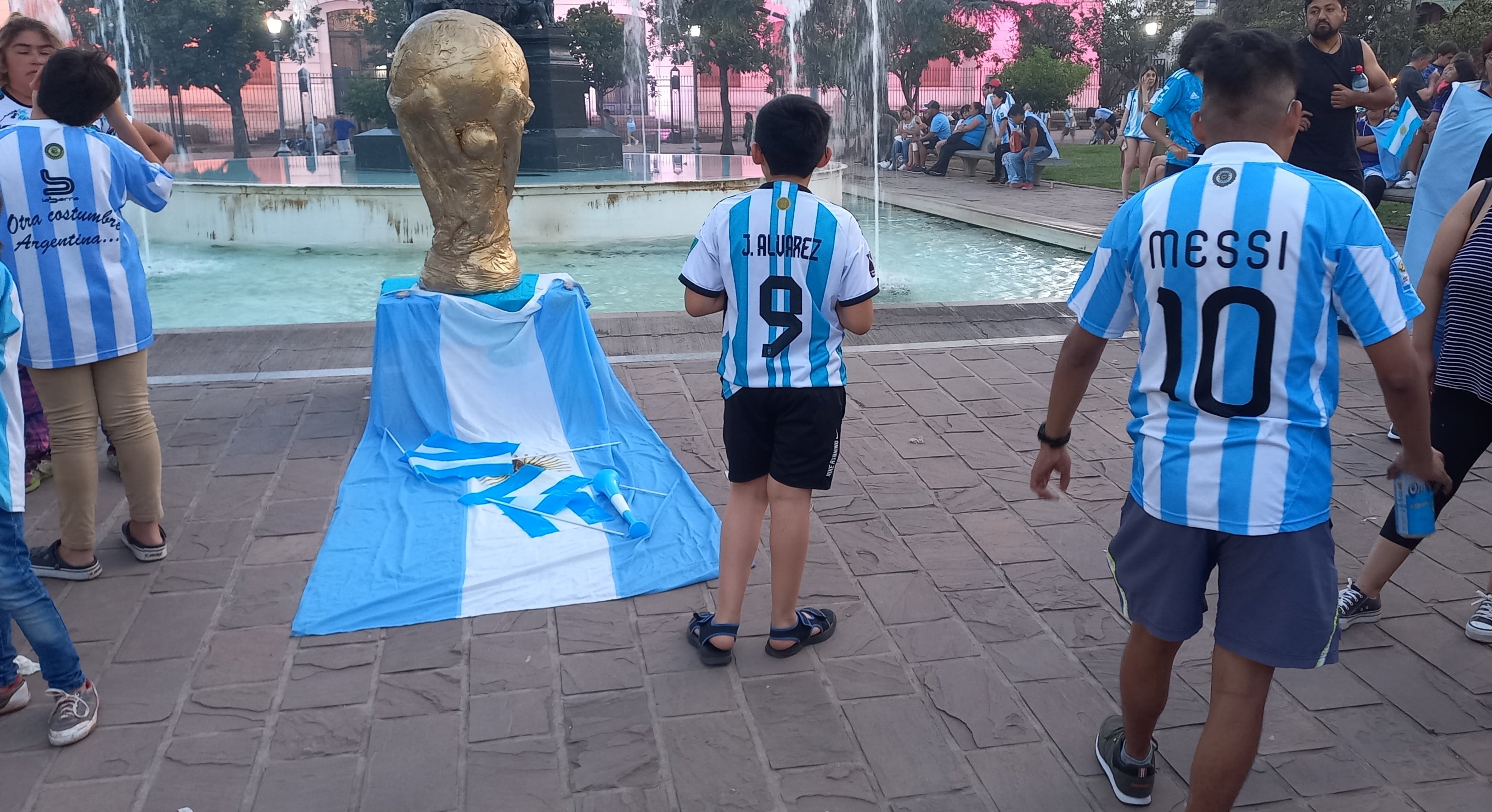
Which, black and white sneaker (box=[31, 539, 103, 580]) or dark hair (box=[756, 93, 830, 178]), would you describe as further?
black and white sneaker (box=[31, 539, 103, 580])

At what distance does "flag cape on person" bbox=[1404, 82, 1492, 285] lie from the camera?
431cm

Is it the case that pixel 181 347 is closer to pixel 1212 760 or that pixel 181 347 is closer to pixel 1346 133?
pixel 1212 760

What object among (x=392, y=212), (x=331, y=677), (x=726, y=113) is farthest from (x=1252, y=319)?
(x=726, y=113)

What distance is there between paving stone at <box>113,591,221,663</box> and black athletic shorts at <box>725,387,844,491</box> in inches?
63.7

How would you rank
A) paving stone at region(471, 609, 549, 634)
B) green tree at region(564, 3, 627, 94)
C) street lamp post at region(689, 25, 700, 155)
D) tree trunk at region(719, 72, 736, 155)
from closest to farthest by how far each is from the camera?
paving stone at region(471, 609, 549, 634) → tree trunk at region(719, 72, 736, 155) → street lamp post at region(689, 25, 700, 155) → green tree at region(564, 3, 627, 94)

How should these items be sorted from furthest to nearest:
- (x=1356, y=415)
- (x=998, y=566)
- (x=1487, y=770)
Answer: (x=1356, y=415) < (x=998, y=566) < (x=1487, y=770)

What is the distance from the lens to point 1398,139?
8.93 m

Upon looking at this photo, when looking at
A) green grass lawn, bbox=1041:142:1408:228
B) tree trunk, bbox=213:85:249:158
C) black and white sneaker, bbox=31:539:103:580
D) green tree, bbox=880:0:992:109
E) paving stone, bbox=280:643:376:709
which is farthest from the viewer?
green tree, bbox=880:0:992:109

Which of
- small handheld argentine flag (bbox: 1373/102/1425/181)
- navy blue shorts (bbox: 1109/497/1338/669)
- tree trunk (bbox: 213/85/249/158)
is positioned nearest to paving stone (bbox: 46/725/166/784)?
navy blue shorts (bbox: 1109/497/1338/669)

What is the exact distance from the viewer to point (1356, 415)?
5.06m

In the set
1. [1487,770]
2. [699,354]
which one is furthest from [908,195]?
[1487,770]

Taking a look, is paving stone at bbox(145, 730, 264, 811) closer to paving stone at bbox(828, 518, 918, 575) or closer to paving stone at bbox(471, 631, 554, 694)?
paving stone at bbox(471, 631, 554, 694)

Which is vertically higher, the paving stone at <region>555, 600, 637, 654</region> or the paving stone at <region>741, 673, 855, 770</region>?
the paving stone at <region>555, 600, 637, 654</region>

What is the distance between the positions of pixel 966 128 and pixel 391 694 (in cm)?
1865
